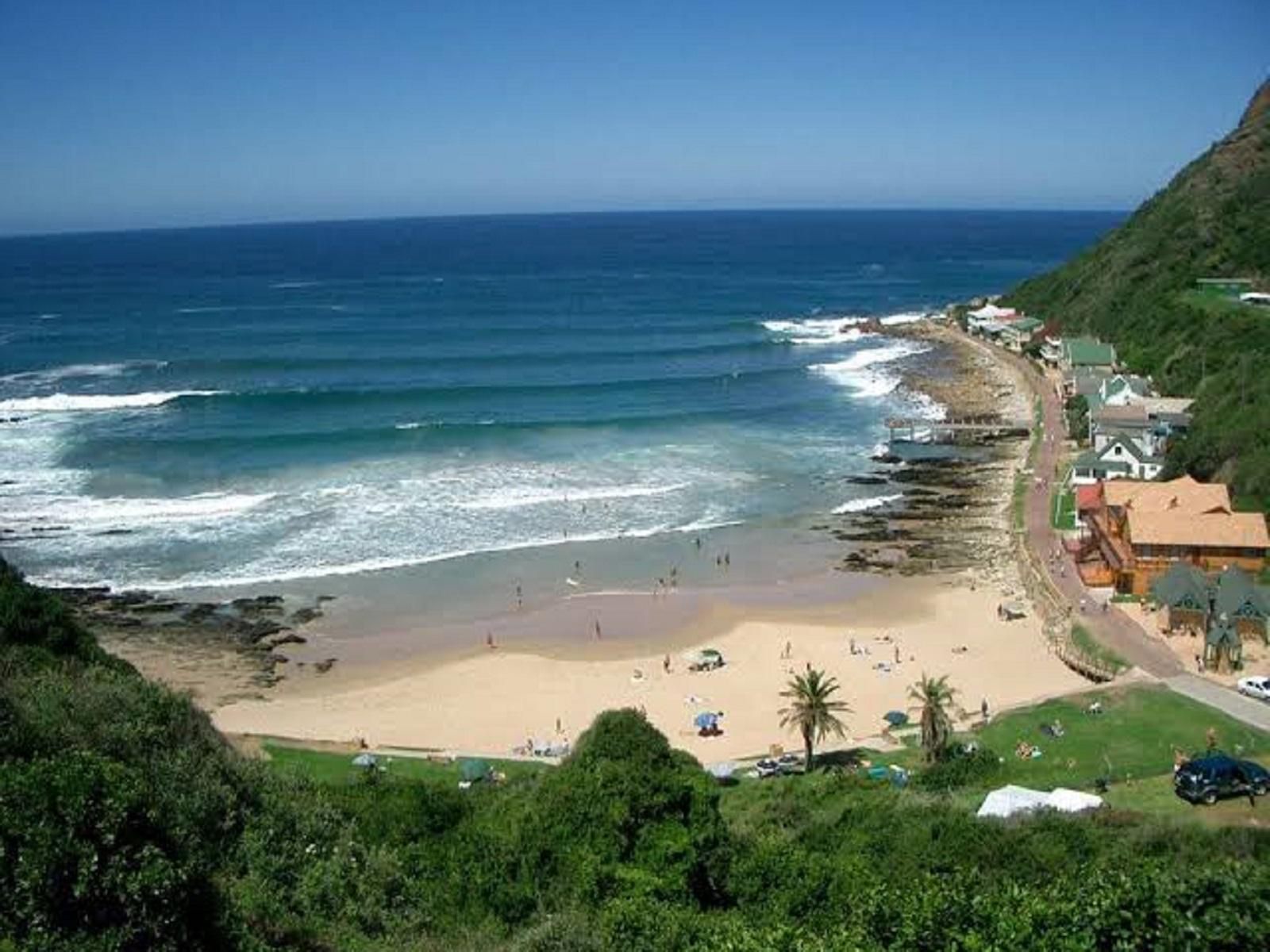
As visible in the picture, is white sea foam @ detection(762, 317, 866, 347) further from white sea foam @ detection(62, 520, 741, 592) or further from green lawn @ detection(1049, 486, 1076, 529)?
white sea foam @ detection(62, 520, 741, 592)

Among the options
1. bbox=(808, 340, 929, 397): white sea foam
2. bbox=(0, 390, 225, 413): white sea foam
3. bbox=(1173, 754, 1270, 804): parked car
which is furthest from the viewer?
bbox=(808, 340, 929, 397): white sea foam

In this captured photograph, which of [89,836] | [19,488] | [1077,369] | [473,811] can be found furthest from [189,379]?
[89,836]

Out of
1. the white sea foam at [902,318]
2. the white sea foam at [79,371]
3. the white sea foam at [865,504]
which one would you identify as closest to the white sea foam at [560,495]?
the white sea foam at [865,504]

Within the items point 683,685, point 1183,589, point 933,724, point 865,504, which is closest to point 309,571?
point 683,685

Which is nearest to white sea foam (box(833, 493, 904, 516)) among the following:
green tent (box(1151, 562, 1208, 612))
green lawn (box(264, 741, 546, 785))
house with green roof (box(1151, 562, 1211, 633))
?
green tent (box(1151, 562, 1208, 612))

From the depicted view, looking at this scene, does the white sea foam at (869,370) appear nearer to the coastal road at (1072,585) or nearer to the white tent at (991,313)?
the white tent at (991,313)

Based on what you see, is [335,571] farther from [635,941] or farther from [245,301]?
[245,301]
